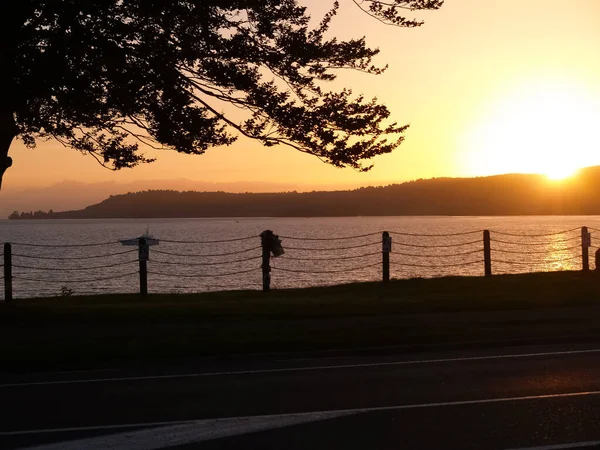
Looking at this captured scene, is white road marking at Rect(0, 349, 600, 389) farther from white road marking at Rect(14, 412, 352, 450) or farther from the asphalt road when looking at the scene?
white road marking at Rect(14, 412, 352, 450)

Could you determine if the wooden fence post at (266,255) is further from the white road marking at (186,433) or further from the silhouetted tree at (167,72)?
the white road marking at (186,433)

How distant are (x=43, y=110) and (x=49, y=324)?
170 inches

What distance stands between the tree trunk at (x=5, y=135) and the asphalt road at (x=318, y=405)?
5.68 metres

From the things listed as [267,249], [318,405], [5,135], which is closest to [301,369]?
[318,405]

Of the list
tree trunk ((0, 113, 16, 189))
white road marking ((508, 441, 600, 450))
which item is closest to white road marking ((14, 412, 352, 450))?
white road marking ((508, 441, 600, 450))

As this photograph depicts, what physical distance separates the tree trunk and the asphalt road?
5676mm

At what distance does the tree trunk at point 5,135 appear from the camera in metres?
15.6

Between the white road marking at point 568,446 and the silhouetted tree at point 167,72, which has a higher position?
the silhouetted tree at point 167,72

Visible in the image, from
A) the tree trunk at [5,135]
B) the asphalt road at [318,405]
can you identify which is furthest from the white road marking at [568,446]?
the tree trunk at [5,135]

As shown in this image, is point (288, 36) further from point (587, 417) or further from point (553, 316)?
point (587, 417)

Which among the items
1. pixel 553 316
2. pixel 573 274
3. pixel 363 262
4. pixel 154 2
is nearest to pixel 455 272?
pixel 363 262

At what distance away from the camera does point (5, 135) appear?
15828 mm

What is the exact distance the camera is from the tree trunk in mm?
15574

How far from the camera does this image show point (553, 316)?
55.6 ft
